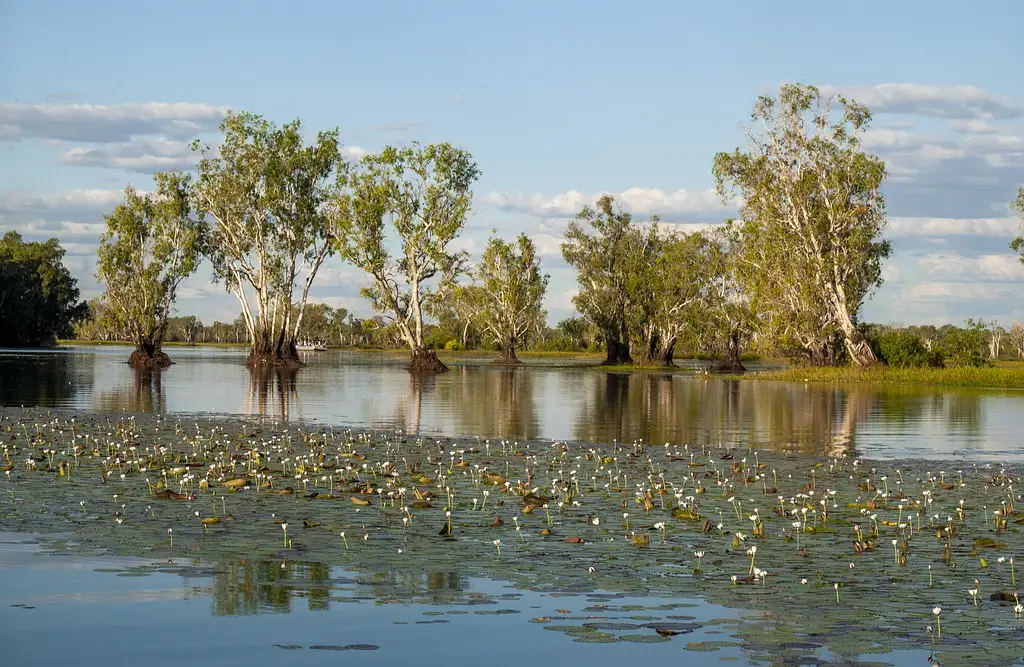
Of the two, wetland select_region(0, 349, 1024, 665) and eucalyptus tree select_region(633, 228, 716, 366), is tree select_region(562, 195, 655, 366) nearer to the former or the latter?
eucalyptus tree select_region(633, 228, 716, 366)

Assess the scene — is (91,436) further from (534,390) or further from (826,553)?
(534,390)

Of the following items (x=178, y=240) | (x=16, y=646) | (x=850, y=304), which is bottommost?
(x=16, y=646)

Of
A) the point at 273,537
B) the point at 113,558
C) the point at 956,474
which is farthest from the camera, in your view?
the point at 956,474

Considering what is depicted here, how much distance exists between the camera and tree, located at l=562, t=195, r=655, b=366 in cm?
11317

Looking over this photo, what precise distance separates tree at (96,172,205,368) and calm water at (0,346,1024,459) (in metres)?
32.6

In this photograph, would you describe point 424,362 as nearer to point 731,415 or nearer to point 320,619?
point 731,415

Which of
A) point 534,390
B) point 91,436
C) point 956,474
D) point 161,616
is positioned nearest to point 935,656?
point 161,616

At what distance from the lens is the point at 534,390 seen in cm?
5959

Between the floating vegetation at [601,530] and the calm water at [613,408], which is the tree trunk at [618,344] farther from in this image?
the floating vegetation at [601,530]

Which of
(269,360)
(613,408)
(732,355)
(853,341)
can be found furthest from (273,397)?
(732,355)

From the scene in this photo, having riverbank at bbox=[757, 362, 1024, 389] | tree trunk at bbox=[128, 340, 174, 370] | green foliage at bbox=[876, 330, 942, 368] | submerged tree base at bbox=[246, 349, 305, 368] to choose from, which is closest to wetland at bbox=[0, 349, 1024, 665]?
riverbank at bbox=[757, 362, 1024, 389]

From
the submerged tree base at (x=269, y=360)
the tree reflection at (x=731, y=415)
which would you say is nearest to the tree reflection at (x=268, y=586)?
the tree reflection at (x=731, y=415)

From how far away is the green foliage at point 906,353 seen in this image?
78.8 metres

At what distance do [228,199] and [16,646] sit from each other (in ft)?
297
